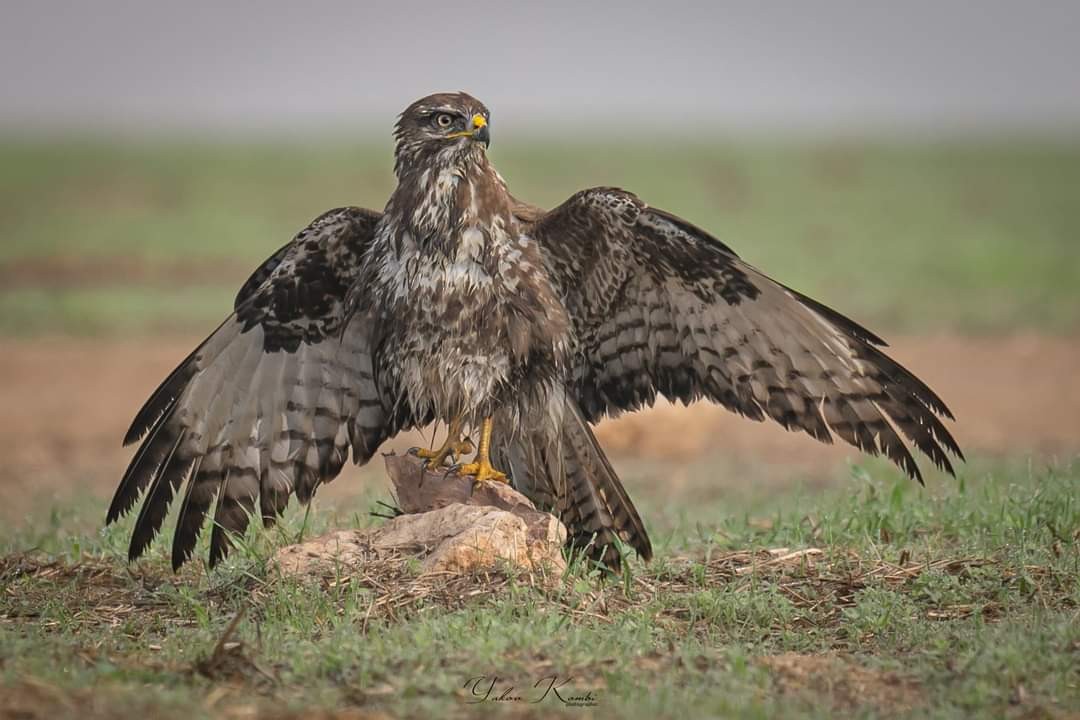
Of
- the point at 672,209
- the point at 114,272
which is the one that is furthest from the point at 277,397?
the point at 672,209

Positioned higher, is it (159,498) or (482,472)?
(482,472)

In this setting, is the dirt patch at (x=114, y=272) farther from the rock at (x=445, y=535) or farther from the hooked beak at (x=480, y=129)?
the hooked beak at (x=480, y=129)

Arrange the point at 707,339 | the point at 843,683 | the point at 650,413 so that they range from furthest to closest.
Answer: the point at 650,413 → the point at 707,339 → the point at 843,683

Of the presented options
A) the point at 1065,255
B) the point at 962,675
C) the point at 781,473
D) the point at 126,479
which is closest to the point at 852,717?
the point at 962,675

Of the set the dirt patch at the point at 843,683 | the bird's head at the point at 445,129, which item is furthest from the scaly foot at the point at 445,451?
the dirt patch at the point at 843,683

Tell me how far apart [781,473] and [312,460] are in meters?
6.03

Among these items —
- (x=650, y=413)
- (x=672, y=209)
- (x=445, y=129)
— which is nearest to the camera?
(x=445, y=129)

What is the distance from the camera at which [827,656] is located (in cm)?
504

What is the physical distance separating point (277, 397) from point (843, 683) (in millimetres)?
3047

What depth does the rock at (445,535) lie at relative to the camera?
5.78 meters

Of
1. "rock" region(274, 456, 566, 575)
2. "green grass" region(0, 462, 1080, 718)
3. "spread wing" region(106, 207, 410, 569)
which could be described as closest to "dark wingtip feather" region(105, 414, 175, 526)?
"spread wing" region(106, 207, 410, 569)

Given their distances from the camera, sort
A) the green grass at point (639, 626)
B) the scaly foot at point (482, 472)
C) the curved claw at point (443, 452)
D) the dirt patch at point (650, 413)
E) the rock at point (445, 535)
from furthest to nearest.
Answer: the dirt patch at point (650, 413), the curved claw at point (443, 452), the scaly foot at point (482, 472), the rock at point (445, 535), the green grass at point (639, 626)

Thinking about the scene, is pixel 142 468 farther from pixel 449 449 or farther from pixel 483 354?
pixel 483 354

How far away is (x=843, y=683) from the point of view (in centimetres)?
468
